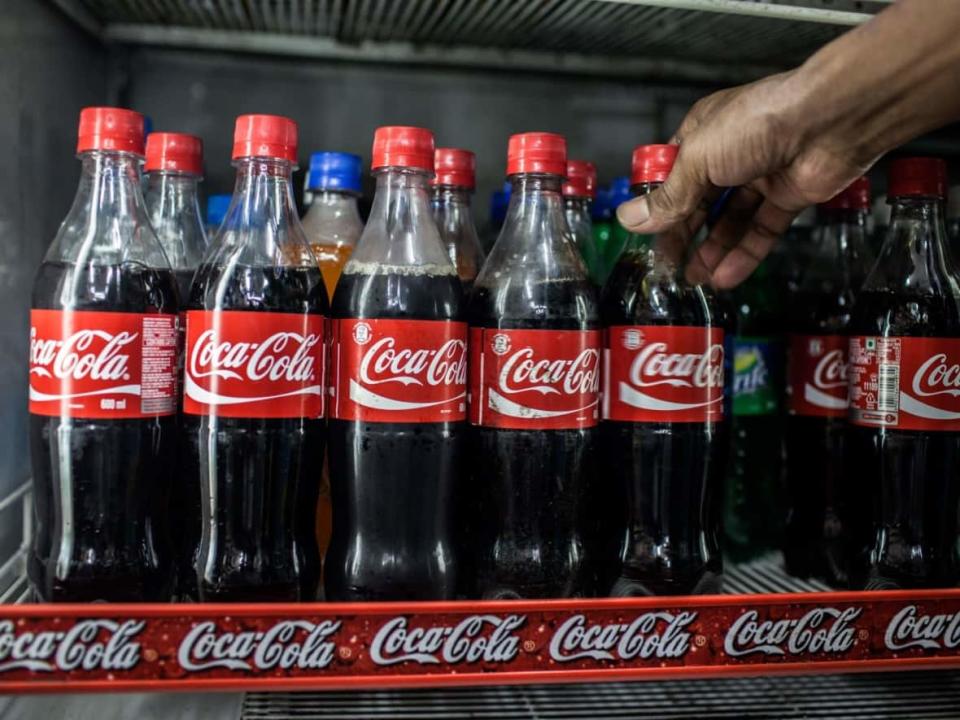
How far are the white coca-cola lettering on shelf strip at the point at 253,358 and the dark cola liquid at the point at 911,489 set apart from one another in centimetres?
73

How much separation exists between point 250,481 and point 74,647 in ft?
0.82

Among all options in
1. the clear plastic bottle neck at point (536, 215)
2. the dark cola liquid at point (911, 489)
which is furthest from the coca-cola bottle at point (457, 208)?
the dark cola liquid at point (911, 489)

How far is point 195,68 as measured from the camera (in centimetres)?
142

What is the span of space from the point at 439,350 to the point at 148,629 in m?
0.39

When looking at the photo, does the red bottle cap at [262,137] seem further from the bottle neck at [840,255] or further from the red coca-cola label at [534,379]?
the bottle neck at [840,255]

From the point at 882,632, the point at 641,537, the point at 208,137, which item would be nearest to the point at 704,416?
the point at 641,537

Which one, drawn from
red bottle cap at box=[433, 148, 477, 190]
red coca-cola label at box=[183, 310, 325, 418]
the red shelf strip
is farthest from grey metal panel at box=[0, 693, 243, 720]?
red bottle cap at box=[433, 148, 477, 190]

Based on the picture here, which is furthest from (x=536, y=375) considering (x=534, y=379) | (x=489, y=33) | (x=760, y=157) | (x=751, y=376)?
(x=489, y=33)

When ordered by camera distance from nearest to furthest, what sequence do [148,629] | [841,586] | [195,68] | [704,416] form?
[148,629] < [704,416] < [841,586] < [195,68]

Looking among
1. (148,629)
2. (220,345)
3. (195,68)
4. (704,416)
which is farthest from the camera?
(195,68)

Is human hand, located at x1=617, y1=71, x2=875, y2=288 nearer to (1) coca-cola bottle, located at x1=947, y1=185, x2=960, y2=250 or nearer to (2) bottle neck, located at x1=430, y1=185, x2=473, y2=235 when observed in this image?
(2) bottle neck, located at x1=430, y1=185, x2=473, y2=235

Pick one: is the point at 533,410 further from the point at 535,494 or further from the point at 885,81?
the point at 885,81

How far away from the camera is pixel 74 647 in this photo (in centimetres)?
76

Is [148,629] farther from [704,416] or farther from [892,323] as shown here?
[892,323]
